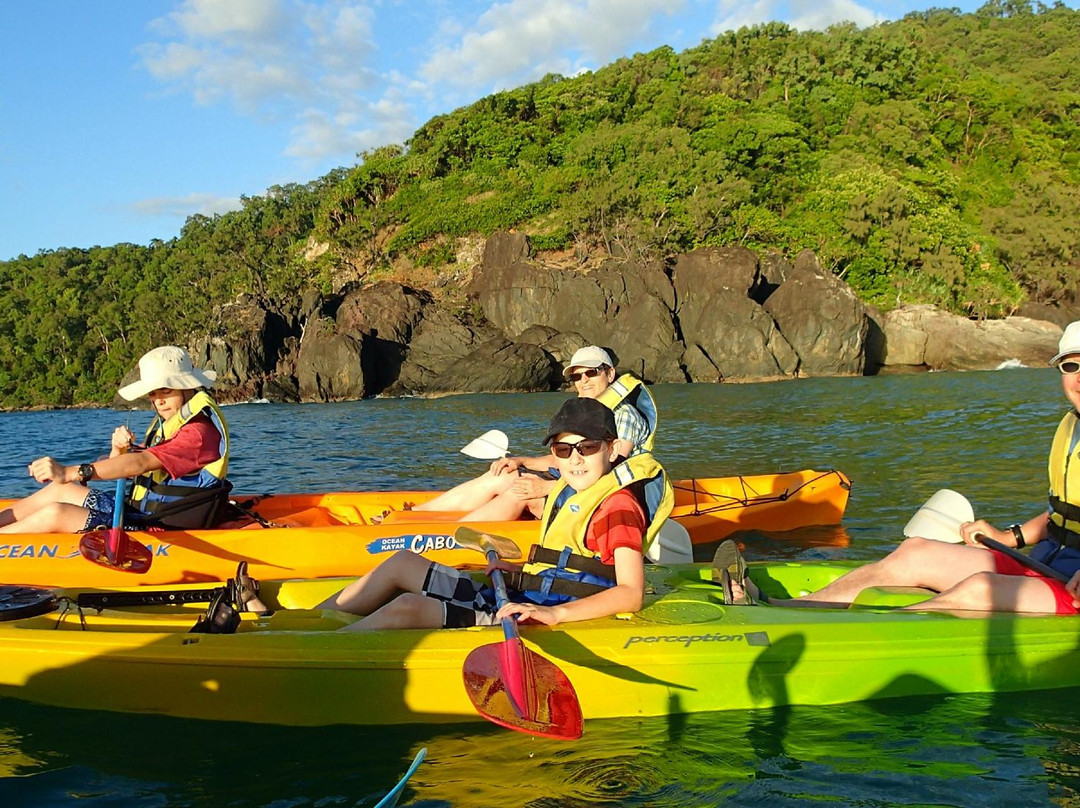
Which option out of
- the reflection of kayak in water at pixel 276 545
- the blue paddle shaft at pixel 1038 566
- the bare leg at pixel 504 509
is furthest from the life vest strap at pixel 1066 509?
the bare leg at pixel 504 509

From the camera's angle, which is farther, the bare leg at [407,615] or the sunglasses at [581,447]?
the bare leg at [407,615]

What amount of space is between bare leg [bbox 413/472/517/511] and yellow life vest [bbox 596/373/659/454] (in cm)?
106

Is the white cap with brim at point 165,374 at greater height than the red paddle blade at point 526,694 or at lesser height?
greater

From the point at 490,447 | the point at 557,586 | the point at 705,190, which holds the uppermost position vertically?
the point at 705,190

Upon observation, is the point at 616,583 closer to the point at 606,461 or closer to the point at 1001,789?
the point at 606,461

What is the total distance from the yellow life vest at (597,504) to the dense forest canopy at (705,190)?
35.1 m

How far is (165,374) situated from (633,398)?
2.89 m

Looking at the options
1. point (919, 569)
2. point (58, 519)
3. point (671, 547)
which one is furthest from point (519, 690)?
point (58, 519)

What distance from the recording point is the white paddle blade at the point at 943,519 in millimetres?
4910

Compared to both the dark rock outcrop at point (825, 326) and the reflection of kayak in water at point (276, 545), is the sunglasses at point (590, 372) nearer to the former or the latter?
the reflection of kayak in water at point (276, 545)

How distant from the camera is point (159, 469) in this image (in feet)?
16.9

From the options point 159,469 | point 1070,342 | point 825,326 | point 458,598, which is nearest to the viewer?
point 1070,342

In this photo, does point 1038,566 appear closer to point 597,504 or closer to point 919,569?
point 919,569

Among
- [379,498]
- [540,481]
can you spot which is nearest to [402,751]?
[540,481]
